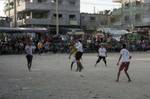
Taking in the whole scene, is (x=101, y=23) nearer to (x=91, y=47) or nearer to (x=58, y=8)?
(x=58, y=8)

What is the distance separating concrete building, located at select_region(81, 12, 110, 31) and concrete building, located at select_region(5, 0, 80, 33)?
2.86 m

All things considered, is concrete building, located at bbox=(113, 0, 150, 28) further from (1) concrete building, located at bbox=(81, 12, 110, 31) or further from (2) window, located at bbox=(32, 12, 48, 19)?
(2) window, located at bbox=(32, 12, 48, 19)

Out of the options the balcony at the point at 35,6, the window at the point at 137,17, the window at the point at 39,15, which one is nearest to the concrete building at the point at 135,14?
the window at the point at 137,17

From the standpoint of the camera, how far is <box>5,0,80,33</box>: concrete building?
7219cm

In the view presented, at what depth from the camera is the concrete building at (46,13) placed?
237ft

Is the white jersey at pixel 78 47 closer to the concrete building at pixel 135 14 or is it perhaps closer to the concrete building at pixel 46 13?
the concrete building at pixel 135 14

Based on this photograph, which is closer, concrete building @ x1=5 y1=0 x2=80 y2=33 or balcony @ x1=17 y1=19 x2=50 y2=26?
balcony @ x1=17 y1=19 x2=50 y2=26

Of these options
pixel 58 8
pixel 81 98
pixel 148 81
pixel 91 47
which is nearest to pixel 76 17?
pixel 58 8

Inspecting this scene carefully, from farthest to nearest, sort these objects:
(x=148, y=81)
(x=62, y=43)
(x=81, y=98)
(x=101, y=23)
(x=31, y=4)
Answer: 1. (x=101, y=23)
2. (x=31, y=4)
3. (x=62, y=43)
4. (x=148, y=81)
5. (x=81, y=98)

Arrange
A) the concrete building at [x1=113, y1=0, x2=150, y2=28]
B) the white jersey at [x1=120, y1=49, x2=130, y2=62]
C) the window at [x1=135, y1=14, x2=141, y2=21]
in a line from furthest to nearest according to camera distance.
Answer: the window at [x1=135, y1=14, x2=141, y2=21], the concrete building at [x1=113, y1=0, x2=150, y2=28], the white jersey at [x1=120, y1=49, x2=130, y2=62]

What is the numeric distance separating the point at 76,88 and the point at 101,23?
6955cm

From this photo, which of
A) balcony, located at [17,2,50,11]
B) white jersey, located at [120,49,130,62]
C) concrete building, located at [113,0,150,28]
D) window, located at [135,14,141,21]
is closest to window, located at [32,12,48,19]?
balcony, located at [17,2,50,11]

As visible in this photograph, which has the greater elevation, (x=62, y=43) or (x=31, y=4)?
(x=31, y=4)

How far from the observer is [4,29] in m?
51.2
